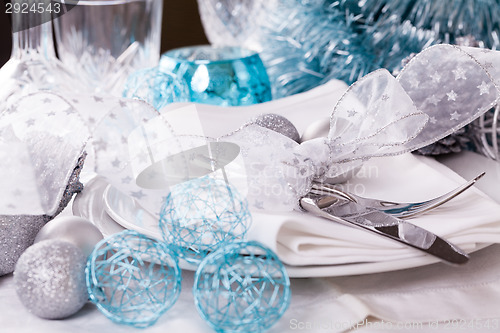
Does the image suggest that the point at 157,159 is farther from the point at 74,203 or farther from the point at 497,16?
the point at 497,16

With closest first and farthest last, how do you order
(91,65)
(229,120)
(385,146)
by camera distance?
(385,146) < (229,120) < (91,65)

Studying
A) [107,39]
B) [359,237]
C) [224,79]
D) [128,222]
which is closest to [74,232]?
[128,222]

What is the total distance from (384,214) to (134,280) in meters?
0.16

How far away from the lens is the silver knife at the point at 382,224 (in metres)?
0.33

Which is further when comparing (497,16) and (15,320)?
(497,16)

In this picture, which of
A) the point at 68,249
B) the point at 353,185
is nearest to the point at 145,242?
the point at 68,249

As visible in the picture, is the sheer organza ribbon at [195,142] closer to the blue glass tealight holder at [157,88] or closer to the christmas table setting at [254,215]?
the christmas table setting at [254,215]

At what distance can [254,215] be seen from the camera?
0.35 m

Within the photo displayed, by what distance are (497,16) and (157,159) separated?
0.43 metres

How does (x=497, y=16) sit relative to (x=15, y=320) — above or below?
above

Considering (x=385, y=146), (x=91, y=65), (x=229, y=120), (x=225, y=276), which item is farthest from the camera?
(x=91, y=65)

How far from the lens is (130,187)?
36cm

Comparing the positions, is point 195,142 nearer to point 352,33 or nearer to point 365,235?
point 365,235

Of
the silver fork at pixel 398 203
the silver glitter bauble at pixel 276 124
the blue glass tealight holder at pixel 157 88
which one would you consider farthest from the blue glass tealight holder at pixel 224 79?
the silver fork at pixel 398 203
